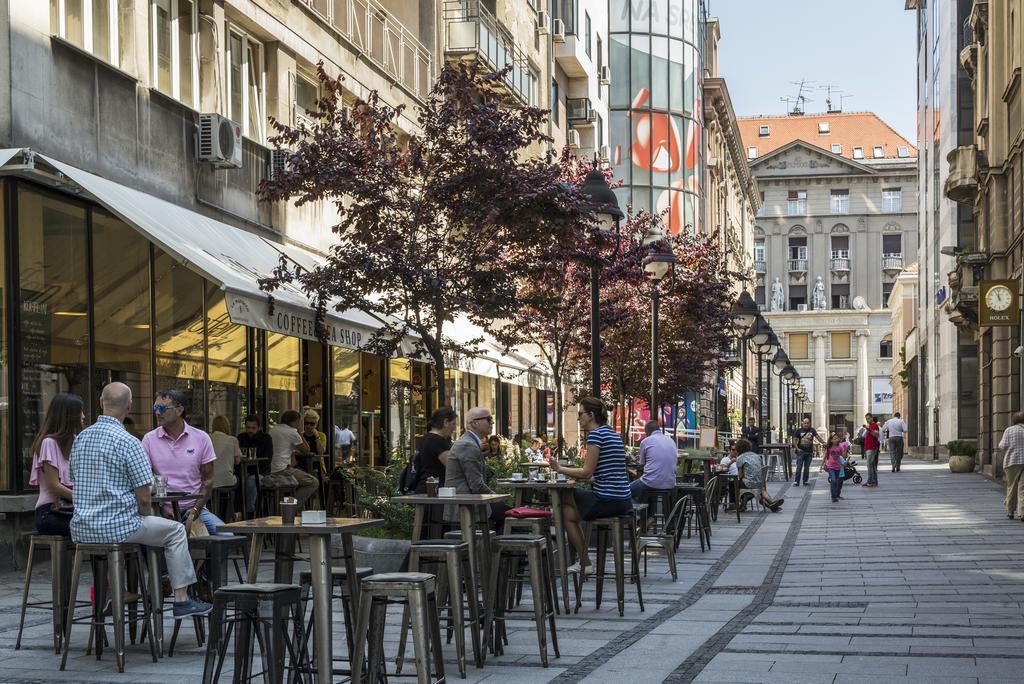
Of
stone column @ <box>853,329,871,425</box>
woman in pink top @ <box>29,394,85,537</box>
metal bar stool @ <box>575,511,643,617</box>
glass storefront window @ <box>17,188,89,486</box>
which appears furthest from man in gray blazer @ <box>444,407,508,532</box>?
stone column @ <box>853,329,871,425</box>

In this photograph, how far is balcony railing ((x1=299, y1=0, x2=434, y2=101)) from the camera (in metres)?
22.9

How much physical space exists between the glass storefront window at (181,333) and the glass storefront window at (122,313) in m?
0.25

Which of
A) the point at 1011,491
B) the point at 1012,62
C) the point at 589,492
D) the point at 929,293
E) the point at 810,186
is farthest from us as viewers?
the point at 810,186

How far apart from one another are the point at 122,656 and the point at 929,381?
57.5 metres

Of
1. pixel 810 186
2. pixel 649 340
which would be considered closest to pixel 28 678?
pixel 649 340

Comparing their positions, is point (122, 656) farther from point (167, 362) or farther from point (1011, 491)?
point (1011, 491)

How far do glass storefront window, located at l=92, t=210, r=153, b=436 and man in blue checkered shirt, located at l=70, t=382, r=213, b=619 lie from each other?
6.32 m

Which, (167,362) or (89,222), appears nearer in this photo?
(89,222)

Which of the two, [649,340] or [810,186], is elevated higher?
[810,186]

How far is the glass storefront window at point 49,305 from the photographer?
45.5 ft

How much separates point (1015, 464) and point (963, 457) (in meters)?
22.5

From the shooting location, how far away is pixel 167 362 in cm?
1694

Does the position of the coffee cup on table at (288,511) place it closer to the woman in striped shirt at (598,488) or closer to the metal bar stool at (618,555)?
the metal bar stool at (618,555)

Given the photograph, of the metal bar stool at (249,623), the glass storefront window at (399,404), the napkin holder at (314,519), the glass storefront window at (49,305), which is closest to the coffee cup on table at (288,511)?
the napkin holder at (314,519)
